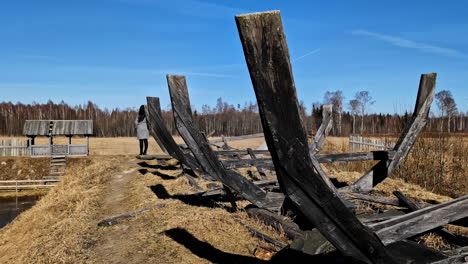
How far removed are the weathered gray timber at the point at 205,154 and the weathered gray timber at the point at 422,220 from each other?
163 cm

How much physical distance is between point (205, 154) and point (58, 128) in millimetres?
21790

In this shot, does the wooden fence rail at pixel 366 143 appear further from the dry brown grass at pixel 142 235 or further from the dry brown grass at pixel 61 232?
the dry brown grass at pixel 61 232

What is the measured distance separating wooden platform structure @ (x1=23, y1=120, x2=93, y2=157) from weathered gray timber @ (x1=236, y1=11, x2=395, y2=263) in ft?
72.6

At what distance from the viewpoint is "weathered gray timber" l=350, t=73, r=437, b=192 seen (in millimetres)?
4234

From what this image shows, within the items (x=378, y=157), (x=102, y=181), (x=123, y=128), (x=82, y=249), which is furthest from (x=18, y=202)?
(x=123, y=128)

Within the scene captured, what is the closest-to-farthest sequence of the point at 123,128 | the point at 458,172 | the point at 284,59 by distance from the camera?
the point at 284,59 < the point at 458,172 < the point at 123,128

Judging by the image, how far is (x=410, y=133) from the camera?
4.60 m

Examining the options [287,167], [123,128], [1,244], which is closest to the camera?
[287,167]

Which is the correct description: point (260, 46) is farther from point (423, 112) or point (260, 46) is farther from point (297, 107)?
point (423, 112)

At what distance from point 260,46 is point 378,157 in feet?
12.9

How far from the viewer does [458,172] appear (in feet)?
32.2

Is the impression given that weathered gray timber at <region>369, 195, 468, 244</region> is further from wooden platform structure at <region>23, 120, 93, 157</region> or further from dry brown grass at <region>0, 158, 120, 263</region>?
wooden platform structure at <region>23, 120, 93, 157</region>

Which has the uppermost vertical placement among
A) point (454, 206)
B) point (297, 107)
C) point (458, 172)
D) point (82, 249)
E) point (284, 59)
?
point (284, 59)

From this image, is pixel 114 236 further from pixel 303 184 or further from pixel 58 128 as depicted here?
pixel 58 128
